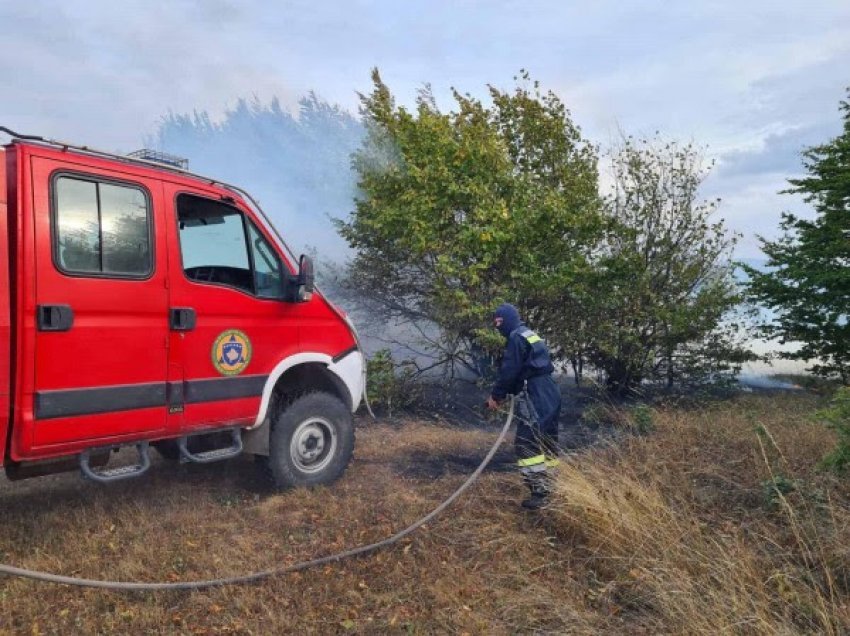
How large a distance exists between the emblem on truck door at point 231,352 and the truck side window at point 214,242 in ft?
1.30

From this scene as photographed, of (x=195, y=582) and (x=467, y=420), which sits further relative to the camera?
(x=467, y=420)

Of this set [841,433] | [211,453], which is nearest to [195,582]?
[211,453]

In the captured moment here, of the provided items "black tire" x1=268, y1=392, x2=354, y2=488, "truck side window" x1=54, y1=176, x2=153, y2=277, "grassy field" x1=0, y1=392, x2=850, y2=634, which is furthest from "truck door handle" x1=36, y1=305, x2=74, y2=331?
"black tire" x1=268, y1=392, x2=354, y2=488

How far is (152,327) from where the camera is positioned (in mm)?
4047

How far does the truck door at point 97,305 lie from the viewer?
11.7 ft

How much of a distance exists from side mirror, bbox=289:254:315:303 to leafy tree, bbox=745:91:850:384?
791 centimetres

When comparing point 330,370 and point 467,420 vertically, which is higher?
point 330,370

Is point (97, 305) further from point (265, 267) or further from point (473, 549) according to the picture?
point (473, 549)

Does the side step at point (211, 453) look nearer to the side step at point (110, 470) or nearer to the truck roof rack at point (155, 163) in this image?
the side step at point (110, 470)

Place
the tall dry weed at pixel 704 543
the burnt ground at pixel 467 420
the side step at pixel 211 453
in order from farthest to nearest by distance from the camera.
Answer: the burnt ground at pixel 467 420
the side step at pixel 211 453
the tall dry weed at pixel 704 543

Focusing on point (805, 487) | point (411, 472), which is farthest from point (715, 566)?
point (411, 472)

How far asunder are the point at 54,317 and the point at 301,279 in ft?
5.96

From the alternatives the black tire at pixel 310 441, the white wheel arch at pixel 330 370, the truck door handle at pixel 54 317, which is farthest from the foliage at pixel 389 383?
the truck door handle at pixel 54 317

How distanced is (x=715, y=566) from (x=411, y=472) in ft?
10.2
